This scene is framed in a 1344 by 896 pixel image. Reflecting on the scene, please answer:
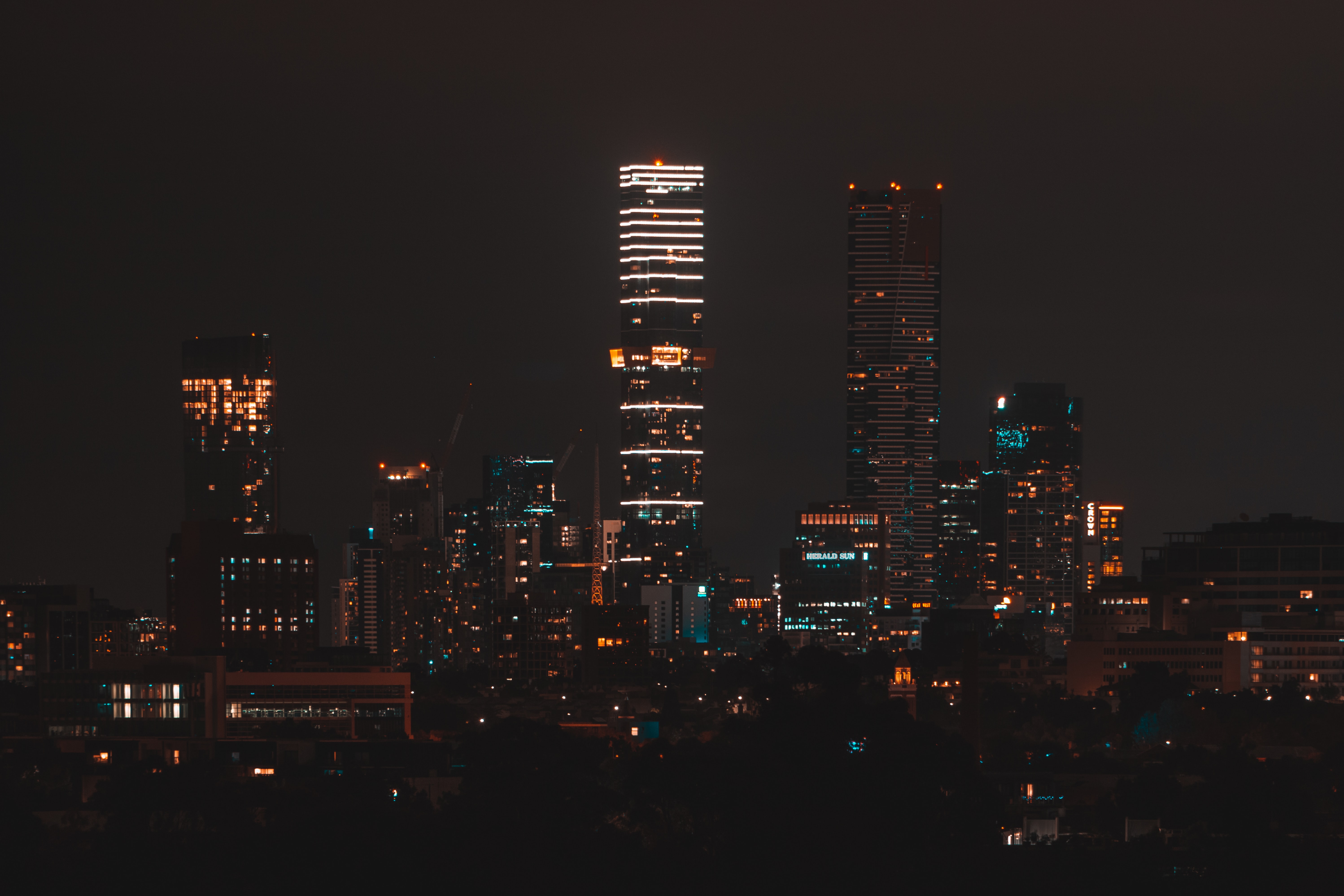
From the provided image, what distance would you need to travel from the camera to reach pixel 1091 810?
137 m

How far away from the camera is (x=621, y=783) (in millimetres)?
109812

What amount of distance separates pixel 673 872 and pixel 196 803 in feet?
123

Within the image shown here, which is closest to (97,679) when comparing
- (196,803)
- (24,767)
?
(24,767)

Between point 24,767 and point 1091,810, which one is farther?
point 24,767

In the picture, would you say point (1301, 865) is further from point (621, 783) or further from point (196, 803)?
point (196, 803)

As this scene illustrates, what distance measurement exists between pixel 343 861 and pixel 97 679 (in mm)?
123968

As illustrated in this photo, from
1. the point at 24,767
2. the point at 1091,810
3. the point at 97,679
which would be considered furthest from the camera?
the point at 97,679

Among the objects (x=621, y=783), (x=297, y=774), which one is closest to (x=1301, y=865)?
(x=621, y=783)

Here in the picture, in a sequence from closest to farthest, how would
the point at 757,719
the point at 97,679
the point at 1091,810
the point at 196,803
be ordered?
the point at 757,719
the point at 196,803
the point at 1091,810
the point at 97,679

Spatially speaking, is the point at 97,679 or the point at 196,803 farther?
the point at 97,679

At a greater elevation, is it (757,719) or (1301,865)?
(757,719)

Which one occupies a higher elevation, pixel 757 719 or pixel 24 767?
pixel 757 719

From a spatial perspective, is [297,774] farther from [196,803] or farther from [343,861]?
[343,861]

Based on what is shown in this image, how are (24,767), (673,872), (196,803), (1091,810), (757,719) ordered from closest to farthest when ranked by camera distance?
(673,872)
(757,719)
(196,803)
(1091,810)
(24,767)
